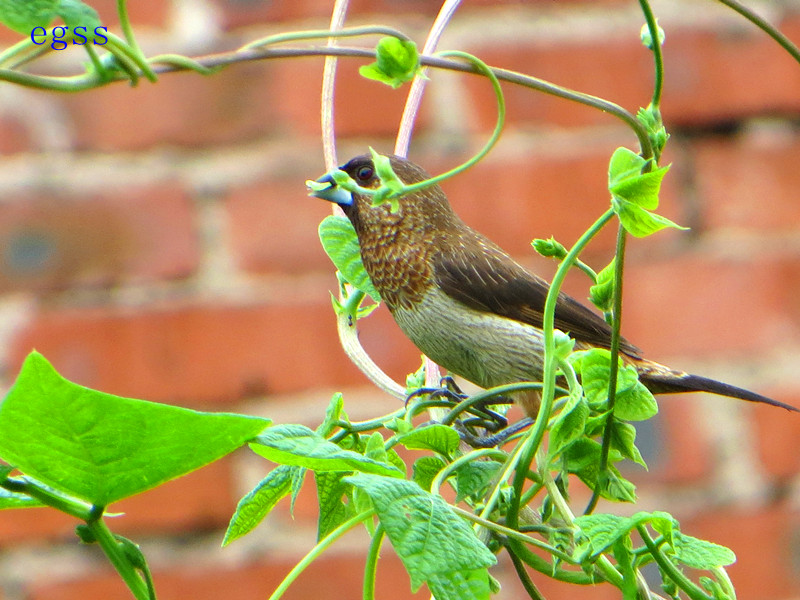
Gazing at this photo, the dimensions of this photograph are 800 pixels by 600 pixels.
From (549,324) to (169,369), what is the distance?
0.70 metres

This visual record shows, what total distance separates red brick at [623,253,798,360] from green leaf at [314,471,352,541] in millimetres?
656

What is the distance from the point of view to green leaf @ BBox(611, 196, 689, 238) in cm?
34

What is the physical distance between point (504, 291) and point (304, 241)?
13.1 inches

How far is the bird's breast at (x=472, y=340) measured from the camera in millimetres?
646

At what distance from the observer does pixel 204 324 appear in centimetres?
100

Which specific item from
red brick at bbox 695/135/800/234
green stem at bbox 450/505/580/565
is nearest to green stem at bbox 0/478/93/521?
green stem at bbox 450/505/580/565

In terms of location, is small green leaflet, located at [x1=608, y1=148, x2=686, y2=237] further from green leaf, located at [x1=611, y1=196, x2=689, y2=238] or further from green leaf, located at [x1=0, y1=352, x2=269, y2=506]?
green leaf, located at [x1=0, y1=352, x2=269, y2=506]

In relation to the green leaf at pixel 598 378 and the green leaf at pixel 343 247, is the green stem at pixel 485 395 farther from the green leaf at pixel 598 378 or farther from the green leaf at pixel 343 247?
the green leaf at pixel 343 247

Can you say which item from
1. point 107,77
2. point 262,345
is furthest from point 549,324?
point 262,345

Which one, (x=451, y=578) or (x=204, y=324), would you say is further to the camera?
(x=204, y=324)

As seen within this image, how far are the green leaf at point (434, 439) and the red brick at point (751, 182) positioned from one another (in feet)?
2.31

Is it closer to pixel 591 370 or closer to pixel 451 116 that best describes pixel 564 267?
pixel 591 370

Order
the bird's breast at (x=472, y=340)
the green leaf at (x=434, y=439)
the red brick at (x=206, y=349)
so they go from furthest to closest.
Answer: the red brick at (x=206, y=349) → the bird's breast at (x=472, y=340) → the green leaf at (x=434, y=439)

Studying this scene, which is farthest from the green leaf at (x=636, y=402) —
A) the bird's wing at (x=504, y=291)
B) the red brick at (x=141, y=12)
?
the red brick at (x=141, y=12)
